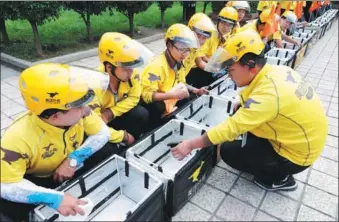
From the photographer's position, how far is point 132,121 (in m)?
3.17

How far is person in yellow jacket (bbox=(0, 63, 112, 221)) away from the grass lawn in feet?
16.8

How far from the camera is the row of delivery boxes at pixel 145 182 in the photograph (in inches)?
75.9

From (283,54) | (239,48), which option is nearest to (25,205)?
(239,48)

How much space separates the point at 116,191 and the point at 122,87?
1.13 m

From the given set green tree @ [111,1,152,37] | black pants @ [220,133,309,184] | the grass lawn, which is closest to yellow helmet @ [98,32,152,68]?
black pants @ [220,133,309,184]

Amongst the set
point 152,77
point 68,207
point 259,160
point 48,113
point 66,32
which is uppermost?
point 48,113

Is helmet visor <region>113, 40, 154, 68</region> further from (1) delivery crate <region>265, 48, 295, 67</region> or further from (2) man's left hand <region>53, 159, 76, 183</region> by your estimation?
(1) delivery crate <region>265, 48, 295, 67</region>

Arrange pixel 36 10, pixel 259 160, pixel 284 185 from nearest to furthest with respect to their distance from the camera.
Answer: pixel 259 160
pixel 284 185
pixel 36 10

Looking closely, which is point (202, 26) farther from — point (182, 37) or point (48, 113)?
point (48, 113)

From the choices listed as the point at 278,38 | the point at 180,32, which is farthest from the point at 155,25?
the point at 180,32

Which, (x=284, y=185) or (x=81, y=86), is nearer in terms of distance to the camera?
(x=81, y=86)

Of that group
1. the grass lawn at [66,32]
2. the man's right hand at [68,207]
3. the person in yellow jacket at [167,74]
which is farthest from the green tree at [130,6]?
the man's right hand at [68,207]

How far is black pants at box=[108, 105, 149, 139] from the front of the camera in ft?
10.4

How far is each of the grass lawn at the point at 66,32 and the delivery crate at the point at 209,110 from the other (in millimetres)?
4763
